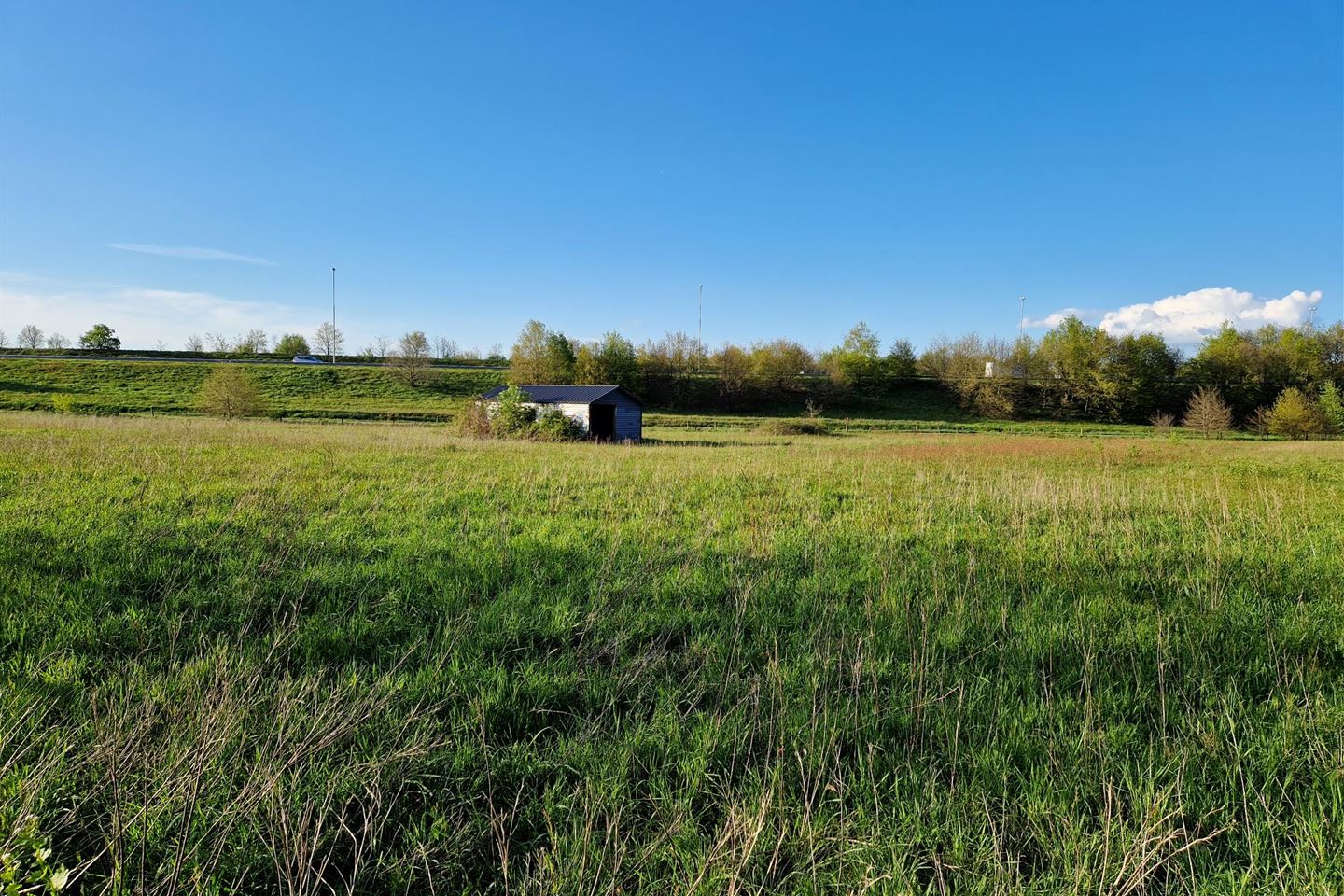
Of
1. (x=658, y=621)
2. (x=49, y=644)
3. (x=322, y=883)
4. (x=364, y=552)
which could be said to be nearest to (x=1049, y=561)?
(x=658, y=621)

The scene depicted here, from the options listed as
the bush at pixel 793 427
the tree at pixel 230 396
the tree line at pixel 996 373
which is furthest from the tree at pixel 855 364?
the tree at pixel 230 396

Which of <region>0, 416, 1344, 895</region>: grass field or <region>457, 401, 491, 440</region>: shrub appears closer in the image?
<region>0, 416, 1344, 895</region>: grass field

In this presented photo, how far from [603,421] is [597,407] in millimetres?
881

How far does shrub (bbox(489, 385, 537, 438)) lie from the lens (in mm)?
31906

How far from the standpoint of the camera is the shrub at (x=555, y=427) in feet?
102

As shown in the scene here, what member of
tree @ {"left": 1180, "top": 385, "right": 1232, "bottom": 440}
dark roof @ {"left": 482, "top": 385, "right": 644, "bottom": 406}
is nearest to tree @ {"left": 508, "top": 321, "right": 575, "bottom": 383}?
dark roof @ {"left": 482, "top": 385, "right": 644, "bottom": 406}

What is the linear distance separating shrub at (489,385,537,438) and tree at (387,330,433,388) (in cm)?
4506

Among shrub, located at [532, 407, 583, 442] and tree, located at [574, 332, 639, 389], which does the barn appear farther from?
tree, located at [574, 332, 639, 389]

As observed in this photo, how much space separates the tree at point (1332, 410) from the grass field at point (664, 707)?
62.7 m

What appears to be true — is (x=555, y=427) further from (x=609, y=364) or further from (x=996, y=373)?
(x=996, y=373)

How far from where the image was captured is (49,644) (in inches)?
159

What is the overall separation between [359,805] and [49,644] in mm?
2968

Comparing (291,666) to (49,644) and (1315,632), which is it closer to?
(49,644)

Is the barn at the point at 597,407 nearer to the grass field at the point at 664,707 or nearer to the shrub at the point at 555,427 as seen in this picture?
the shrub at the point at 555,427
